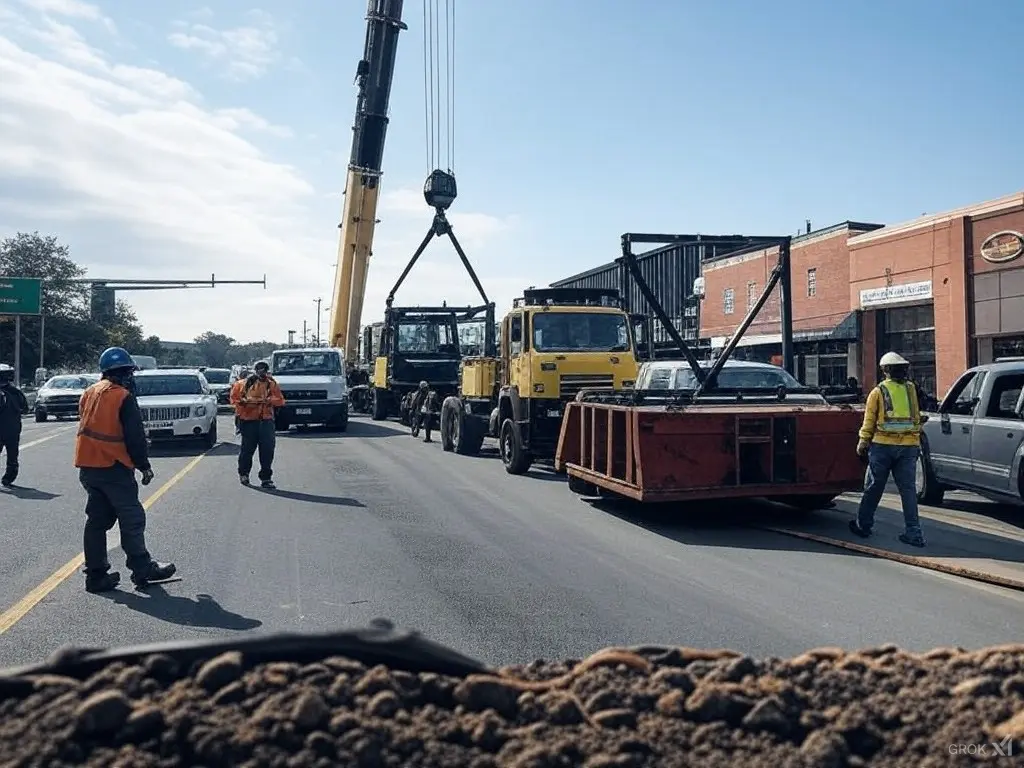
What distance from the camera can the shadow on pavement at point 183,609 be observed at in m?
6.14

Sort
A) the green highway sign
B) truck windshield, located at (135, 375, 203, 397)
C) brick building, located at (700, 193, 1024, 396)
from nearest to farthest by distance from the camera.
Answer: truck windshield, located at (135, 375, 203, 397), brick building, located at (700, 193, 1024, 396), the green highway sign

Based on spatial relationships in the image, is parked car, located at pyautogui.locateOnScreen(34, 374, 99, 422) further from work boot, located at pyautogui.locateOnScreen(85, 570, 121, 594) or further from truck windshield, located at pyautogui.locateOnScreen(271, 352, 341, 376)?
work boot, located at pyautogui.locateOnScreen(85, 570, 121, 594)

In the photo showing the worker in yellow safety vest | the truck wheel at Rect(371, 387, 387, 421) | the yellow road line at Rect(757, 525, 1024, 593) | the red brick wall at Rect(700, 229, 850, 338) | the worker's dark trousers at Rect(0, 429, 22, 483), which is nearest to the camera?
the yellow road line at Rect(757, 525, 1024, 593)

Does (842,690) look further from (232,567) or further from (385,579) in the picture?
(232,567)

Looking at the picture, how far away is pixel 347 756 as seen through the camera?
2816 millimetres

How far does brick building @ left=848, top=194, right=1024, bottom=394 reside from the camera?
24516 mm

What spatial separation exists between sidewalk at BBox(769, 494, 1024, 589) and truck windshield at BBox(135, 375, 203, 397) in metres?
14.2

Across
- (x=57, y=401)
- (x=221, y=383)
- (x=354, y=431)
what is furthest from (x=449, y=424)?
(x=221, y=383)

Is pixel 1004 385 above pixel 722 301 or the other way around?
the other way around

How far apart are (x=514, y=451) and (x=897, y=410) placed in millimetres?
6999

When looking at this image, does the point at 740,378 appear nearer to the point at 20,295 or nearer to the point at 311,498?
the point at 311,498

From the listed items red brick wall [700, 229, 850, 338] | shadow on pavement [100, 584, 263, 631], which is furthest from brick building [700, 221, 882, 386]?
shadow on pavement [100, 584, 263, 631]

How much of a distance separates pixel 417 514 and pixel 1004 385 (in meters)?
6.79

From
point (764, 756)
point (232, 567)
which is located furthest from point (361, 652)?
point (232, 567)
